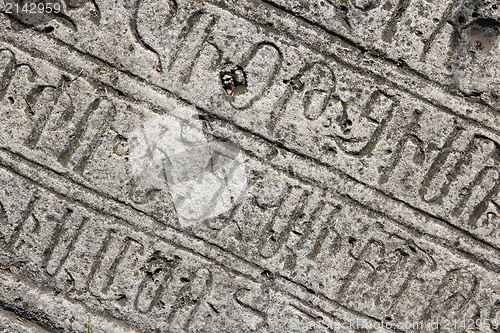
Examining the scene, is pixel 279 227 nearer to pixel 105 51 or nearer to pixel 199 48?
pixel 199 48

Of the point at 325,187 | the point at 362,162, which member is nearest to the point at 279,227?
the point at 325,187

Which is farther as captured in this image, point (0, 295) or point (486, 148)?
point (0, 295)

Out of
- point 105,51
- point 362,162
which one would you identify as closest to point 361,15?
point 362,162

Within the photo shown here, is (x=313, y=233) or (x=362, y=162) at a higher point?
(x=362, y=162)

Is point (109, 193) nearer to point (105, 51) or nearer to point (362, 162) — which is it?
point (105, 51)

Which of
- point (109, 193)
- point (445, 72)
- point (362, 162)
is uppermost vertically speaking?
point (445, 72)

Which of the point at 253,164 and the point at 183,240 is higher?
the point at 253,164
